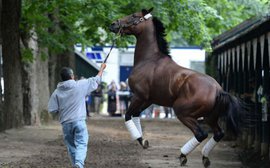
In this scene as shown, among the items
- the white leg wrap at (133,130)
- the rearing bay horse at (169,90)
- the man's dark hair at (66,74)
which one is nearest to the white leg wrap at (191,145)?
the rearing bay horse at (169,90)

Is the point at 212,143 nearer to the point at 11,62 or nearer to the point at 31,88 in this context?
the point at 11,62

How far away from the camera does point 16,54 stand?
2162 cm

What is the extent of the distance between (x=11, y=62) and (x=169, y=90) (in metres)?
8.91

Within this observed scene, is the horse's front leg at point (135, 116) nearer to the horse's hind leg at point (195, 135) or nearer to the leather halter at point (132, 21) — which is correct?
the horse's hind leg at point (195, 135)

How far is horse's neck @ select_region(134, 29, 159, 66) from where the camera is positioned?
14.5 metres

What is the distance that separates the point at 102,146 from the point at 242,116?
5.49 meters

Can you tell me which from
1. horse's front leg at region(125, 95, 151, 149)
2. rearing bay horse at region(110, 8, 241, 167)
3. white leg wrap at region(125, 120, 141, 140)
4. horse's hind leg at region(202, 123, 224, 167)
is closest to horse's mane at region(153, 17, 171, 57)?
rearing bay horse at region(110, 8, 241, 167)

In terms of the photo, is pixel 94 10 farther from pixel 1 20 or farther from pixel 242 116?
pixel 242 116

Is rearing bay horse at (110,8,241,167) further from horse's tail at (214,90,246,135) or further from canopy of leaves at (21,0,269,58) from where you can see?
canopy of leaves at (21,0,269,58)

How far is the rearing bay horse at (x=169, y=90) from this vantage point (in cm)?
1354

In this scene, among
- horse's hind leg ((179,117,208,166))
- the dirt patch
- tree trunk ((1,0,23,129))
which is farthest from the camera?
tree trunk ((1,0,23,129))

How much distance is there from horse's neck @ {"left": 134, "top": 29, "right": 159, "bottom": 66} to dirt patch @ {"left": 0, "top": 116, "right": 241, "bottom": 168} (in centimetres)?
206

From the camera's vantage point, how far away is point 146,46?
14.5m

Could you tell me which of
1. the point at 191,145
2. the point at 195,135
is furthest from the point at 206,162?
the point at 195,135
